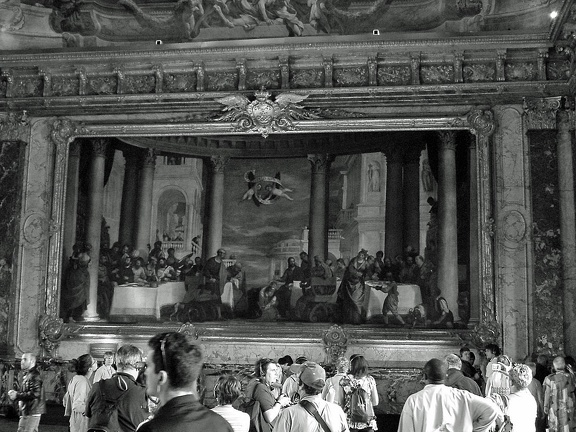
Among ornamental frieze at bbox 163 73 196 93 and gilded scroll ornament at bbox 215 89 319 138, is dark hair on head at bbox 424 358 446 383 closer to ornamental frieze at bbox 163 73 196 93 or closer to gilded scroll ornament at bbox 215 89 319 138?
gilded scroll ornament at bbox 215 89 319 138

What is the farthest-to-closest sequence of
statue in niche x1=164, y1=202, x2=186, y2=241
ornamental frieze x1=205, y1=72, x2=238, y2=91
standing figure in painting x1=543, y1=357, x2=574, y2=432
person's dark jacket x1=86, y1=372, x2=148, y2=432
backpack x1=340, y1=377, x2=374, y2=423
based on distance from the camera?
ornamental frieze x1=205, y1=72, x2=238, y2=91
statue in niche x1=164, y1=202, x2=186, y2=241
standing figure in painting x1=543, y1=357, x2=574, y2=432
backpack x1=340, y1=377, x2=374, y2=423
person's dark jacket x1=86, y1=372, x2=148, y2=432

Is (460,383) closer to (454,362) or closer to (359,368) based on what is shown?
(454,362)

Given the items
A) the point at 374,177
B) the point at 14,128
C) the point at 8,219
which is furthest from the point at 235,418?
the point at 14,128

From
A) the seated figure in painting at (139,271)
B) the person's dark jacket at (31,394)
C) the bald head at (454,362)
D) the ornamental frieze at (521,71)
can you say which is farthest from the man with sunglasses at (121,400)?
the ornamental frieze at (521,71)

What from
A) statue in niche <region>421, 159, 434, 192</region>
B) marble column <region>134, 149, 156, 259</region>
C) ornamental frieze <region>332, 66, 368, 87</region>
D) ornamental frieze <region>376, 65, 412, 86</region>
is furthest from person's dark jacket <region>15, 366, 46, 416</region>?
ornamental frieze <region>376, 65, 412, 86</region>

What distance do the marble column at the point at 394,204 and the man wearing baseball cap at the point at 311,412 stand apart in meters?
9.00

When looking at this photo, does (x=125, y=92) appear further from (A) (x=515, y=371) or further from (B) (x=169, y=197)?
(A) (x=515, y=371)

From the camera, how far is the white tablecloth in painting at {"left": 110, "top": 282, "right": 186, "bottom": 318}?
15289 mm

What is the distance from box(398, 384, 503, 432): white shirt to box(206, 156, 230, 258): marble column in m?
9.99

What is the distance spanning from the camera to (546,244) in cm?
1402

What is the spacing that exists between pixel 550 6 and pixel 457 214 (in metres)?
4.47

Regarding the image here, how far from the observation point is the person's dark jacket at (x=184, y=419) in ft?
11.0

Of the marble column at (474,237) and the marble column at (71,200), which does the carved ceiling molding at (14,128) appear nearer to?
the marble column at (71,200)

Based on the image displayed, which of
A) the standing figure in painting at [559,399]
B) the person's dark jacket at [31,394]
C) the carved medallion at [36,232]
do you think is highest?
the carved medallion at [36,232]
